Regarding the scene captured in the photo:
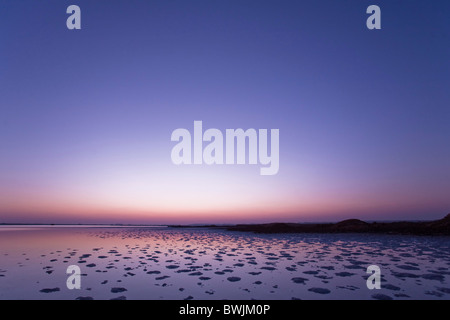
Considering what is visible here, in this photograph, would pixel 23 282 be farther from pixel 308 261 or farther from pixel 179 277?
pixel 308 261

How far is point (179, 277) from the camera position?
9.91 m

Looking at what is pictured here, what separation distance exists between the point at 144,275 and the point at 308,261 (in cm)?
850

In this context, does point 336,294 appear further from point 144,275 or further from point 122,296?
point 144,275

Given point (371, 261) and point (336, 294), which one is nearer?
point (336, 294)

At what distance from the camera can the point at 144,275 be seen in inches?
400
